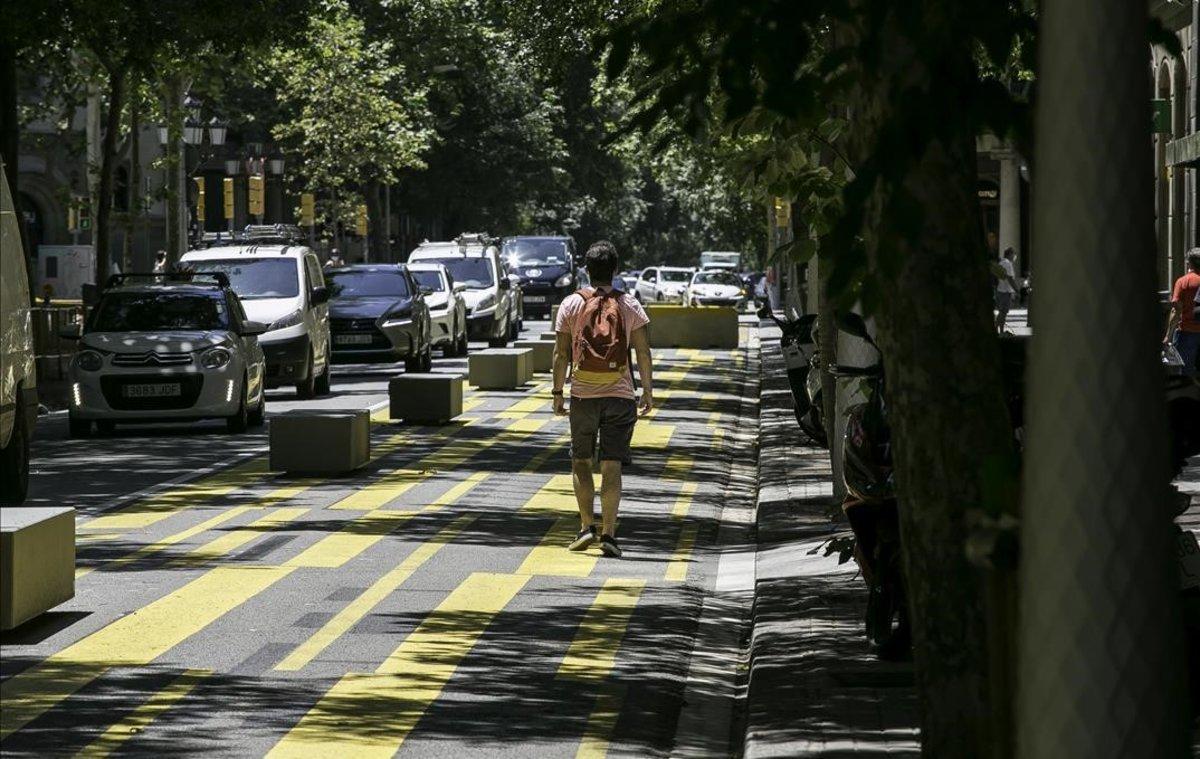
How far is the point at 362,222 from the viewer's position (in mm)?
74438

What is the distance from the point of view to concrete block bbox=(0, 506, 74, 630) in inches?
398

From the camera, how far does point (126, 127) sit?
5334 centimetres

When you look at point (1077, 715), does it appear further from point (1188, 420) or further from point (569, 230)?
point (569, 230)

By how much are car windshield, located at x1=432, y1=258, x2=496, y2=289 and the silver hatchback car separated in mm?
23827

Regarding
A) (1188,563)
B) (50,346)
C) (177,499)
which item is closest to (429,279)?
(50,346)

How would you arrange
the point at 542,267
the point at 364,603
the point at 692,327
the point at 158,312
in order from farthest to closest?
the point at 542,267
the point at 692,327
the point at 158,312
the point at 364,603

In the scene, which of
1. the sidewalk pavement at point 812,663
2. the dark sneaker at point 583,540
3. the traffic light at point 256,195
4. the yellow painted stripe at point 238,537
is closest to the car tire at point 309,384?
the yellow painted stripe at point 238,537

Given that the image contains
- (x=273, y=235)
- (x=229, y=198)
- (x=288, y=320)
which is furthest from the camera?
(x=229, y=198)

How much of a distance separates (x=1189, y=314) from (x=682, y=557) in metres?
10.1

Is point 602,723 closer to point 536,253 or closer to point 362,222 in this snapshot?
point 536,253

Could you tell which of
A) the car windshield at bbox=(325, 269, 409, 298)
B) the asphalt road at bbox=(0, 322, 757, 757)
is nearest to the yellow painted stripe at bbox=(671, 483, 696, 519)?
the asphalt road at bbox=(0, 322, 757, 757)

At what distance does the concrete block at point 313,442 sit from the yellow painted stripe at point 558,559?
4.05m

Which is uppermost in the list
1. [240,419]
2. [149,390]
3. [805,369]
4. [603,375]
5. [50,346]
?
[603,375]

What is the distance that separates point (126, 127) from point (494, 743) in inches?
1836
